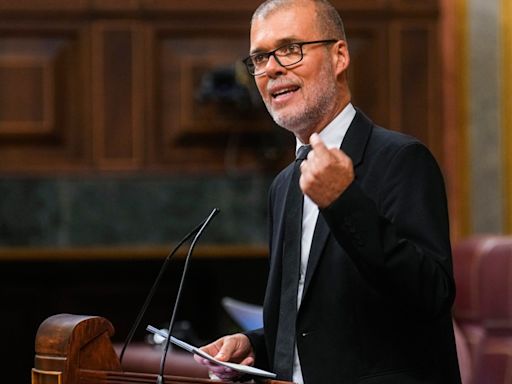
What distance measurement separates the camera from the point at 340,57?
5.96 feet

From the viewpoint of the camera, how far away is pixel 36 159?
14.0ft

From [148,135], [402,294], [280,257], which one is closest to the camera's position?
[402,294]

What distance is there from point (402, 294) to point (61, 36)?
9.82ft

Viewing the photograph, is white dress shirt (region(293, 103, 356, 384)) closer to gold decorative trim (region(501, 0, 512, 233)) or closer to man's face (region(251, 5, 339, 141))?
man's face (region(251, 5, 339, 141))

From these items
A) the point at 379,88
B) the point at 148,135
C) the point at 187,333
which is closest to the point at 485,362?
the point at 187,333

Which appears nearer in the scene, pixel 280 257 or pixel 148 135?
pixel 280 257

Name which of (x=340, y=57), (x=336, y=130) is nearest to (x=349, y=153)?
(x=336, y=130)

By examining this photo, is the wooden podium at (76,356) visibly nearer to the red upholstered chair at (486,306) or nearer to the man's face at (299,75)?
the man's face at (299,75)

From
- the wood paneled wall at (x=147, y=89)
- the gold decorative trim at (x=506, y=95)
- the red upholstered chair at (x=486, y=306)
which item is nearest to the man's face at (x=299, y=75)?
the red upholstered chair at (x=486, y=306)

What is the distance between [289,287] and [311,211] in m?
0.13

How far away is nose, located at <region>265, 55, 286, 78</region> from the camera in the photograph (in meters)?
1.77

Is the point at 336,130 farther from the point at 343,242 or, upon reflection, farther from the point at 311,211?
the point at 343,242

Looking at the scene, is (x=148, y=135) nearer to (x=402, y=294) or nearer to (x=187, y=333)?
(x=187, y=333)

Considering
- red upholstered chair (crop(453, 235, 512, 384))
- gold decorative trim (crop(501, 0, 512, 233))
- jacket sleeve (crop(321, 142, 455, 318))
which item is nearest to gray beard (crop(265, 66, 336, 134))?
jacket sleeve (crop(321, 142, 455, 318))
